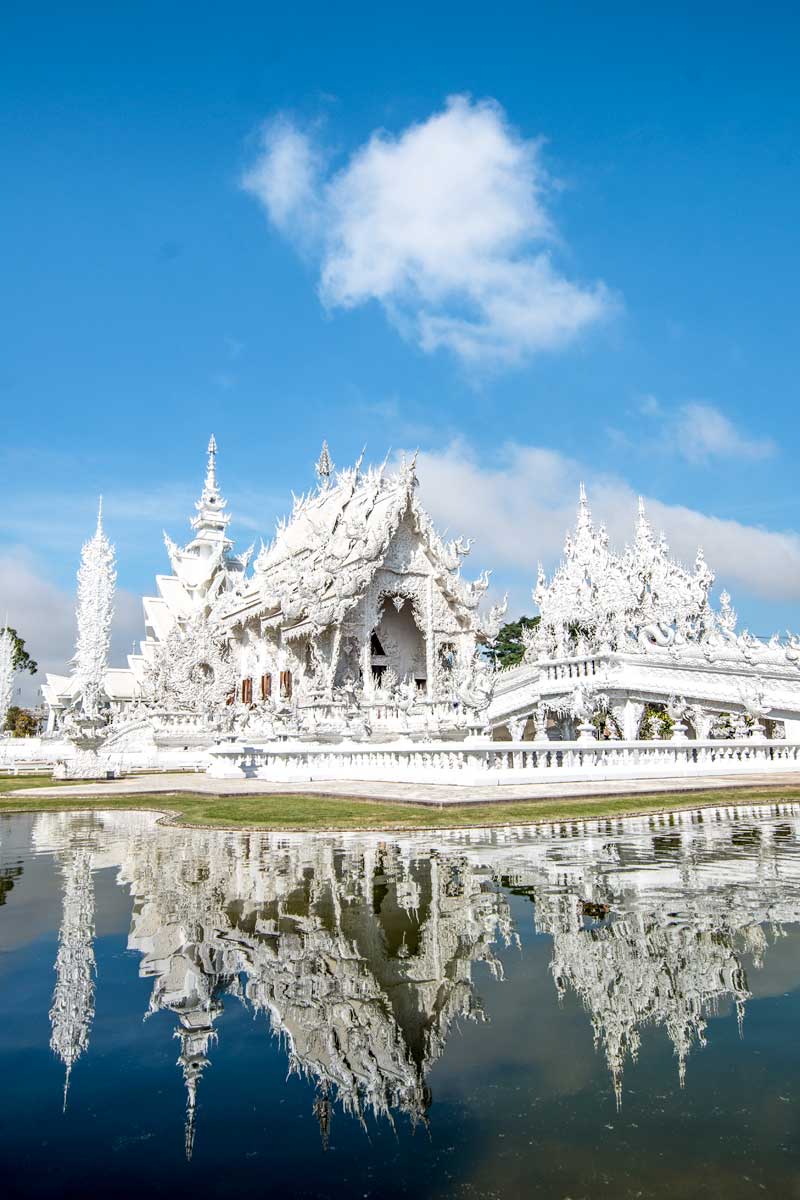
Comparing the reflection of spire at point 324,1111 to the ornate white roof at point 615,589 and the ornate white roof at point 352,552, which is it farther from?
the ornate white roof at point 615,589

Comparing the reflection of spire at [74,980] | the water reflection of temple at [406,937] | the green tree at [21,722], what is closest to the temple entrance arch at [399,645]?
the water reflection of temple at [406,937]

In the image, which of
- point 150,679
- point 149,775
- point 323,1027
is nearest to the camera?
point 323,1027

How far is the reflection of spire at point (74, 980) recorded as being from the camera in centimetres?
365

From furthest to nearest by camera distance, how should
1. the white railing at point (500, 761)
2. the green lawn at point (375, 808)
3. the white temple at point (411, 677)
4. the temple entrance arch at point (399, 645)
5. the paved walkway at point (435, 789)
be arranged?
Answer: the temple entrance arch at point (399, 645), the white temple at point (411, 677), the white railing at point (500, 761), the paved walkway at point (435, 789), the green lawn at point (375, 808)

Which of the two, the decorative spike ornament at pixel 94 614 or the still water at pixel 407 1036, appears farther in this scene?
the decorative spike ornament at pixel 94 614

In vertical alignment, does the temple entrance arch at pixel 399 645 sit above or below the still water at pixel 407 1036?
above

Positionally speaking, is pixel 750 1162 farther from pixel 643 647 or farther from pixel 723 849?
pixel 643 647

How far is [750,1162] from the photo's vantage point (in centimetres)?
256

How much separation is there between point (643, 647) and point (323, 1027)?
2758 cm

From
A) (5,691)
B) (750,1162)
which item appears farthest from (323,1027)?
(5,691)

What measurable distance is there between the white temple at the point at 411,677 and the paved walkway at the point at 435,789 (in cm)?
74

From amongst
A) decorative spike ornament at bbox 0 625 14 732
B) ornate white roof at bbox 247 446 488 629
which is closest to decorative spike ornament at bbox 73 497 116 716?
decorative spike ornament at bbox 0 625 14 732

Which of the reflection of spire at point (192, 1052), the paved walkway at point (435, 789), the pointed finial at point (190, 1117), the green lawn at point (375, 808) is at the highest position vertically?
the paved walkway at point (435, 789)

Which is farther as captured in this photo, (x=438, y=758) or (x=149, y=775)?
(x=149, y=775)
